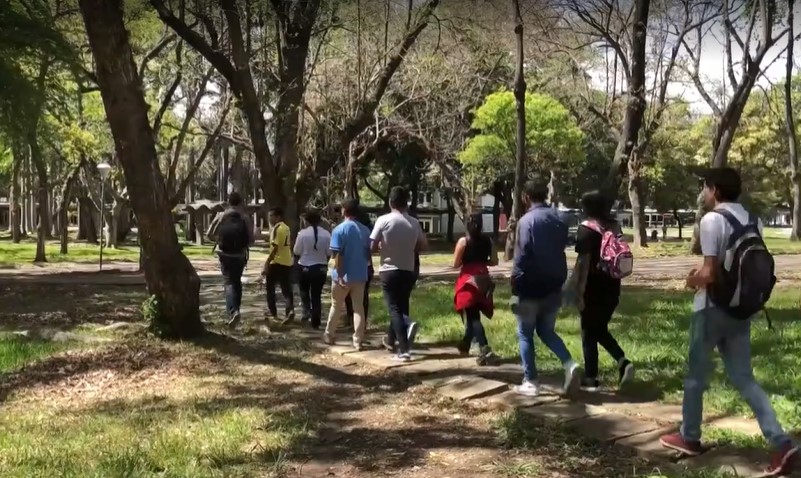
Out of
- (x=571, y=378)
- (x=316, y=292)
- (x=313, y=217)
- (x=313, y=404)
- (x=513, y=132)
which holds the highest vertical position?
(x=513, y=132)

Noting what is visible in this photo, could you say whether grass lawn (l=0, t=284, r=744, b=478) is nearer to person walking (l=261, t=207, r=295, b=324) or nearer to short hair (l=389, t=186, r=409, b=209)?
short hair (l=389, t=186, r=409, b=209)

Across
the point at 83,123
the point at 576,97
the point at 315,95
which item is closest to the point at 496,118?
the point at 576,97

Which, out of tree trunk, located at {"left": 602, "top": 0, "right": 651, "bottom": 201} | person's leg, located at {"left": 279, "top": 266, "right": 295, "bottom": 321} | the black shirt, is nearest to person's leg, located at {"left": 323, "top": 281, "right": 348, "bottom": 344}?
person's leg, located at {"left": 279, "top": 266, "right": 295, "bottom": 321}

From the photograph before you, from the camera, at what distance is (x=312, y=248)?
9.77 m

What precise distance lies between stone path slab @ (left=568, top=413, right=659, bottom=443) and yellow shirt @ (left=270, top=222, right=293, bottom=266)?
5803 millimetres

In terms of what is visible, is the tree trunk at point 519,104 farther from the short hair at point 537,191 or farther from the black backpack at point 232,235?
the short hair at point 537,191

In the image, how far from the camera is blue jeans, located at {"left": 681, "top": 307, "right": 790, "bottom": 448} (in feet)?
14.2

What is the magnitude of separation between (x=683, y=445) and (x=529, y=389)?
157 centimetres

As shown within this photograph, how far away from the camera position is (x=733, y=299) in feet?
14.1

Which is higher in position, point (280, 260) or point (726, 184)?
point (726, 184)

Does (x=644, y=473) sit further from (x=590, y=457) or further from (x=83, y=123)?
(x=83, y=123)

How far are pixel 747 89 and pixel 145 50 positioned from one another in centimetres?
1630

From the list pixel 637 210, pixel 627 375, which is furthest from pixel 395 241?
pixel 637 210

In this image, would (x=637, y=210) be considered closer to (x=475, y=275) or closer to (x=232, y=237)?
(x=232, y=237)
